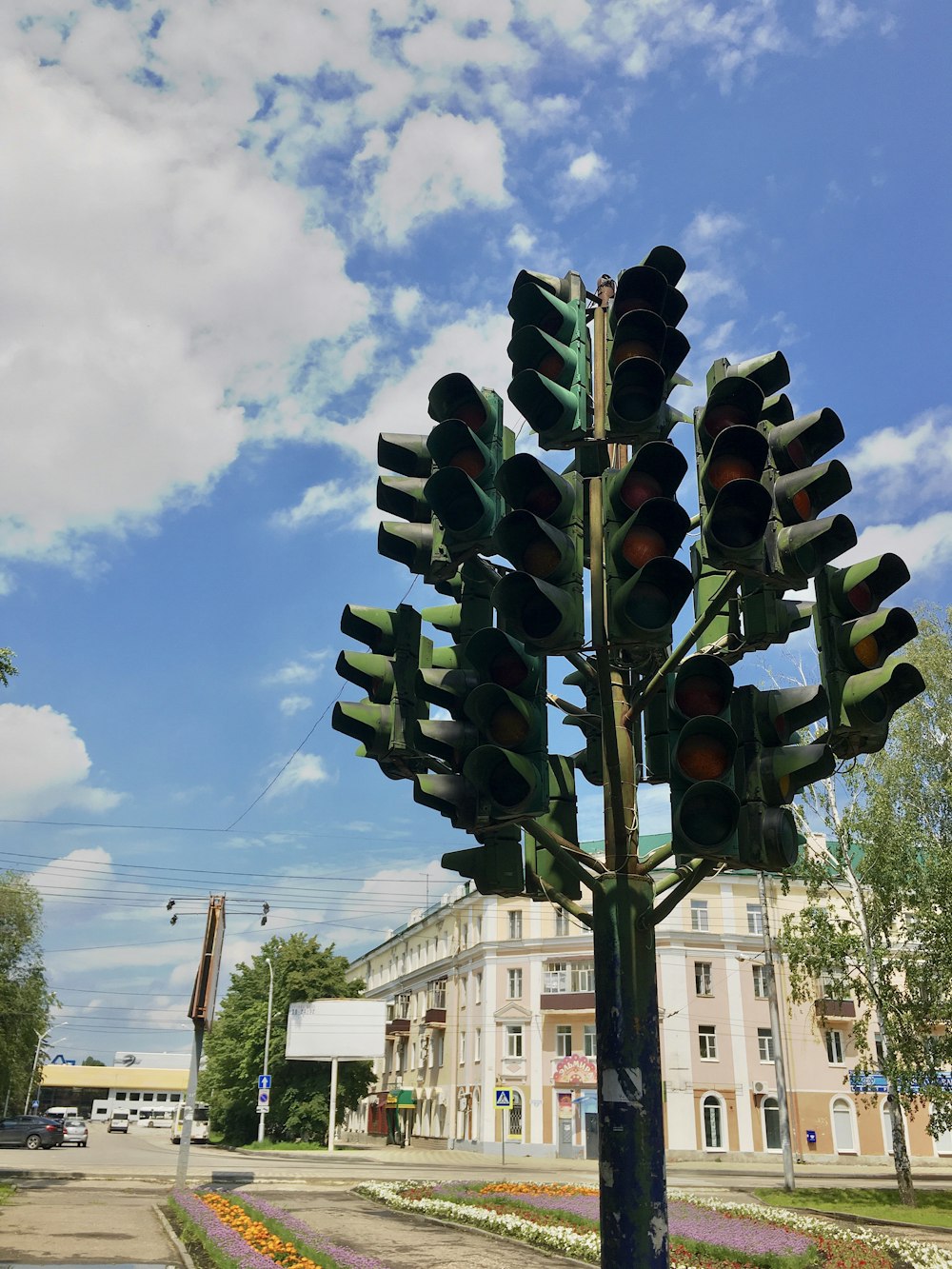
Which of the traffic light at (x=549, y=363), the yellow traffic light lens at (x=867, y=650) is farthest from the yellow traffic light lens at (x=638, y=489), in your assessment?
the yellow traffic light lens at (x=867, y=650)

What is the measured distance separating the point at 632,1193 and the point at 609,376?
4.18m

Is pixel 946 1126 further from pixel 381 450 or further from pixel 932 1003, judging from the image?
pixel 381 450

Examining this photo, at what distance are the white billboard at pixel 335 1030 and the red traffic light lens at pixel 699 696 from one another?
49.8m

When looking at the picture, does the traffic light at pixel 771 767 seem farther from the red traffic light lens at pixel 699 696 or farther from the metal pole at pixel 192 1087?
the metal pole at pixel 192 1087

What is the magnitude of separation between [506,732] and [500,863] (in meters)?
0.90

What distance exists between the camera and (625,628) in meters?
5.02

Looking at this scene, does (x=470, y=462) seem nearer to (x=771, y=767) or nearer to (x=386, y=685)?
(x=386, y=685)

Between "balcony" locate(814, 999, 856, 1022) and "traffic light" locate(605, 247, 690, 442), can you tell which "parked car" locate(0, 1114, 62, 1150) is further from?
"traffic light" locate(605, 247, 690, 442)

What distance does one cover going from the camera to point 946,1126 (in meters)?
24.5

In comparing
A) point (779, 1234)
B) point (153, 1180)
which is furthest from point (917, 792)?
point (153, 1180)

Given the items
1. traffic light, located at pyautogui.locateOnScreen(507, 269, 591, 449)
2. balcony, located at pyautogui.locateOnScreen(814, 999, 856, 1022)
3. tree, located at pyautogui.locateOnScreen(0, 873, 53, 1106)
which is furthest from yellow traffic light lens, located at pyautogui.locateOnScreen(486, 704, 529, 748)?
balcony, located at pyautogui.locateOnScreen(814, 999, 856, 1022)

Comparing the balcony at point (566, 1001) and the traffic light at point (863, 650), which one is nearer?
the traffic light at point (863, 650)

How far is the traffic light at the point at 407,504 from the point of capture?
19.2ft

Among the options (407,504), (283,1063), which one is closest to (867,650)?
(407,504)
